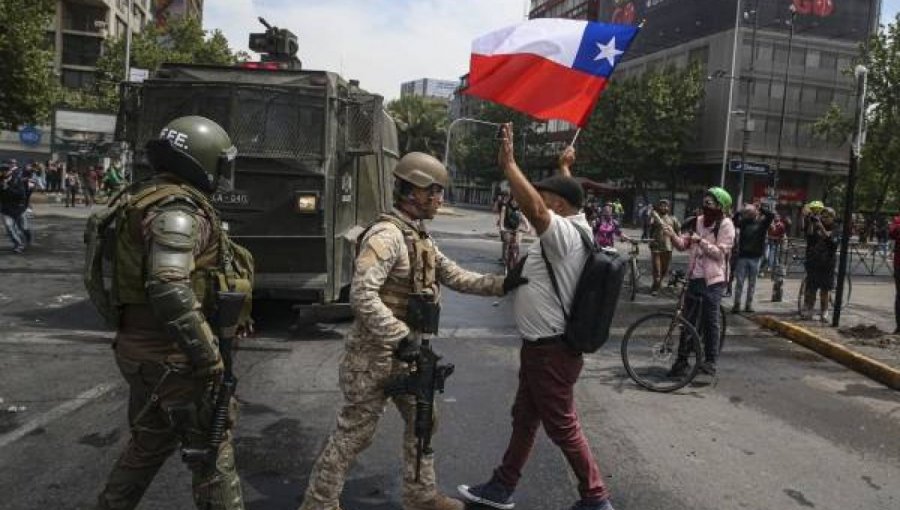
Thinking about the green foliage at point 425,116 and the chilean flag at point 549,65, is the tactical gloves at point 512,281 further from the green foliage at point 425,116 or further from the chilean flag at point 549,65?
the green foliage at point 425,116

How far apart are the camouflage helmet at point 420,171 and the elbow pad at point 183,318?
48.0 inches

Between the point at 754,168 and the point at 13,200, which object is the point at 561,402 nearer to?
the point at 13,200

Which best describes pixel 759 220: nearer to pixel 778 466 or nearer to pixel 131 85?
pixel 778 466

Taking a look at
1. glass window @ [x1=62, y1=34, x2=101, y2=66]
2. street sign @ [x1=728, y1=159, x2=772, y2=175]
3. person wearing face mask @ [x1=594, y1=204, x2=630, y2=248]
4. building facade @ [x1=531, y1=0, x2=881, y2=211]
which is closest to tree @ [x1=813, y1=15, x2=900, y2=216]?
street sign @ [x1=728, y1=159, x2=772, y2=175]

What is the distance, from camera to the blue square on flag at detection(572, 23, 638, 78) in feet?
20.8

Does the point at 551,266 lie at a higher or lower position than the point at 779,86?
lower

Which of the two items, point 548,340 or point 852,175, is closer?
point 548,340

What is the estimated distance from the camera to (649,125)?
171 feet

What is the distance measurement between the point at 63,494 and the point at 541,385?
2546 mm

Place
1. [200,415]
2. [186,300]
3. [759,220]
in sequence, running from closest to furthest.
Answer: [186,300] → [200,415] → [759,220]

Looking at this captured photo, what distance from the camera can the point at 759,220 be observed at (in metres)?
11.5

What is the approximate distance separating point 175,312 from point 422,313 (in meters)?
1.14

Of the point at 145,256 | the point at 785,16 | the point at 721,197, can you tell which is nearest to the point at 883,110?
the point at 785,16

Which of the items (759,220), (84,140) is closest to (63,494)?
(759,220)
